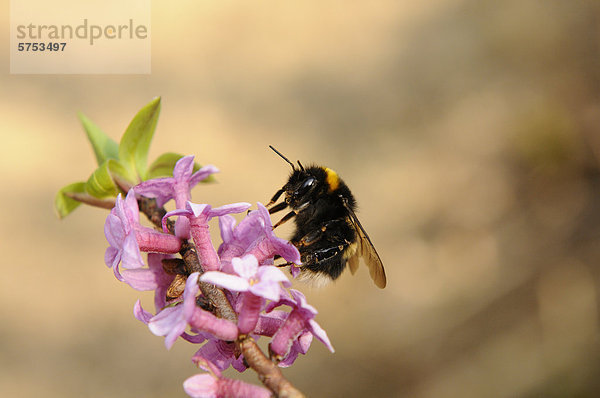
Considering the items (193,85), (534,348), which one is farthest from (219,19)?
(534,348)

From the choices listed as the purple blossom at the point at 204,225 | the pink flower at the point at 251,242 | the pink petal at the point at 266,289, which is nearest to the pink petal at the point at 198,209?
the purple blossom at the point at 204,225

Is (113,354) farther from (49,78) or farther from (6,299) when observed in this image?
(49,78)

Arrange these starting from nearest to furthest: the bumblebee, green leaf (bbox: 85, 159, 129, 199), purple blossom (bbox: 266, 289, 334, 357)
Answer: purple blossom (bbox: 266, 289, 334, 357) → green leaf (bbox: 85, 159, 129, 199) → the bumblebee

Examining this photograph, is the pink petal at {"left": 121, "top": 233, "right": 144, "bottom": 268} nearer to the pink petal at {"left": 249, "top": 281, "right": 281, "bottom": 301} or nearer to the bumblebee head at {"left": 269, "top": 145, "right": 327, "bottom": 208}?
the pink petal at {"left": 249, "top": 281, "right": 281, "bottom": 301}

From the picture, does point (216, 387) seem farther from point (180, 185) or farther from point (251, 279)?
point (180, 185)

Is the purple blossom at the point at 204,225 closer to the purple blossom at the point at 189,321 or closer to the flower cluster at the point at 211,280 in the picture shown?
the flower cluster at the point at 211,280

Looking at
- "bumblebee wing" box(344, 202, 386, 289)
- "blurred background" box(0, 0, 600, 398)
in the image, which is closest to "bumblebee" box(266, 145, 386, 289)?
"bumblebee wing" box(344, 202, 386, 289)
